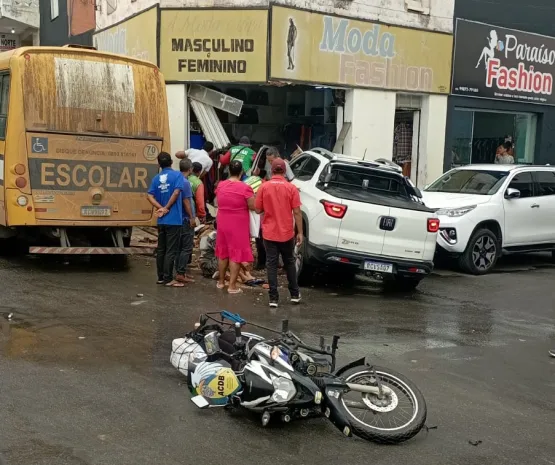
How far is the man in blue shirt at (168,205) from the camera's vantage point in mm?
9680

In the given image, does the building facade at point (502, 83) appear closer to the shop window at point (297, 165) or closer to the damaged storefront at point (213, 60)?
the damaged storefront at point (213, 60)

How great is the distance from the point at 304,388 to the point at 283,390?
150 mm

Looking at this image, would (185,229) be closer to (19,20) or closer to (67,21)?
(67,21)

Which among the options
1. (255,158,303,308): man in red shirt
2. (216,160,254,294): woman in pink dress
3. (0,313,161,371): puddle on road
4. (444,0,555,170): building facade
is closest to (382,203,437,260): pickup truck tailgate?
(255,158,303,308): man in red shirt

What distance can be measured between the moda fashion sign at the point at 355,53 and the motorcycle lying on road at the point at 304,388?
10.8 metres

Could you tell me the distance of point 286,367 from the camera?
4.76 metres

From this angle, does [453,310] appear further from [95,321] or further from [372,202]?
[95,321]

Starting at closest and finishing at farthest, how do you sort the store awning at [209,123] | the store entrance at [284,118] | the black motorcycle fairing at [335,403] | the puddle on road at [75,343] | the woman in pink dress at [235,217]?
1. the black motorcycle fairing at [335,403]
2. the puddle on road at [75,343]
3. the woman in pink dress at [235,217]
4. the store awning at [209,123]
5. the store entrance at [284,118]

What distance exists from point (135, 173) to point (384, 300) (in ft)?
13.9

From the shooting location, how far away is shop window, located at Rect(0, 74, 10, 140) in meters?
10.0

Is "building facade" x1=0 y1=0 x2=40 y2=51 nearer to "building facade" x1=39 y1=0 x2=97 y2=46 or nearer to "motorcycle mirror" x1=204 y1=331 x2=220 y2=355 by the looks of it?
"building facade" x1=39 y1=0 x2=97 y2=46

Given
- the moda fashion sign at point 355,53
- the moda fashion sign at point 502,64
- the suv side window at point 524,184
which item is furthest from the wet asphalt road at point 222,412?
the moda fashion sign at point 502,64

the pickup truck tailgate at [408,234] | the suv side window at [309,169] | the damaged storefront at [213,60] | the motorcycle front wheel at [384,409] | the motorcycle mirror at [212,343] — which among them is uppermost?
the damaged storefront at [213,60]

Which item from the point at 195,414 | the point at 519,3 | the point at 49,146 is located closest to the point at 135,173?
the point at 49,146
